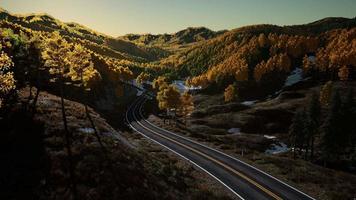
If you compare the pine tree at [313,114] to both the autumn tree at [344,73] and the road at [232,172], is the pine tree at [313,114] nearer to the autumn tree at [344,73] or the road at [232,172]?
the road at [232,172]

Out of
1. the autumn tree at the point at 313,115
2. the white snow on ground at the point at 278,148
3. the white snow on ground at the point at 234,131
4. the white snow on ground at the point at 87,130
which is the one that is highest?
the white snow on ground at the point at 87,130

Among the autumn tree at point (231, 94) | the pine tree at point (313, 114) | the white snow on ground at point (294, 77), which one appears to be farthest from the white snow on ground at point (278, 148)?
the white snow on ground at point (294, 77)

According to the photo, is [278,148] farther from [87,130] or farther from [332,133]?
[87,130]

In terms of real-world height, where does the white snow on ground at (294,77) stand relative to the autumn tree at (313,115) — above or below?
above

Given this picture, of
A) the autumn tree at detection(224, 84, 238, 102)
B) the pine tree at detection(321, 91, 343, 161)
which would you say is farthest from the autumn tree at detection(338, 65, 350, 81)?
the pine tree at detection(321, 91, 343, 161)

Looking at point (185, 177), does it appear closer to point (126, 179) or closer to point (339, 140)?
point (126, 179)

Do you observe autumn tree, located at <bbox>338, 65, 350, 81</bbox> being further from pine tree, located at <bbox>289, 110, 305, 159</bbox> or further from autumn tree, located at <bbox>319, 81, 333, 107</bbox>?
pine tree, located at <bbox>289, 110, 305, 159</bbox>

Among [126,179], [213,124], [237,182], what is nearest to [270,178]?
[237,182]
